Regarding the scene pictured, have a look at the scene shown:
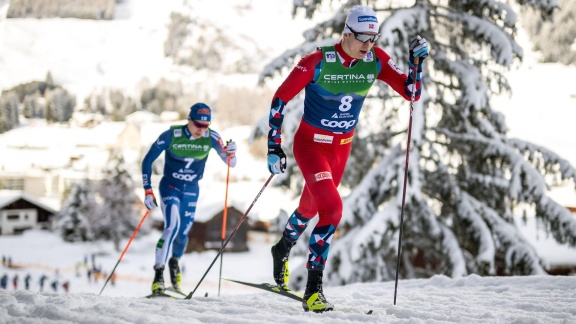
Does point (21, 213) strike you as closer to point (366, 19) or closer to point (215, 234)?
point (215, 234)

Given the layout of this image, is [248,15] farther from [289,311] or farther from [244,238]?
[289,311]

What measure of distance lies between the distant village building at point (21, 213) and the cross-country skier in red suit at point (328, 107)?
1246 inches

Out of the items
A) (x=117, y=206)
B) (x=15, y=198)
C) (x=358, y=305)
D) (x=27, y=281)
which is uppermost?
(x=358, y=305)

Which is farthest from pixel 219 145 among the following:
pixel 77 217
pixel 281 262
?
pixel 77 217

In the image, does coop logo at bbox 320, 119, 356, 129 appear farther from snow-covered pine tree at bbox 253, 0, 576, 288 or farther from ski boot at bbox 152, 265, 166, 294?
snow-covered pine tree at bbox 253, 0, 576, 288

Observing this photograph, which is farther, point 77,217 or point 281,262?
point 77,217

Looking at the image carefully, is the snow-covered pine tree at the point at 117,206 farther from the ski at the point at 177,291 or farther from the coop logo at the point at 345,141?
the coop logo at the point at 345,141

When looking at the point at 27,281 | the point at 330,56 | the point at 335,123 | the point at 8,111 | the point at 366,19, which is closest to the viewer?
the point at 366,19

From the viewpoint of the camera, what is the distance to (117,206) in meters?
34.2

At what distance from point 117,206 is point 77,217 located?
238cm

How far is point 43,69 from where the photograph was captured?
238ft

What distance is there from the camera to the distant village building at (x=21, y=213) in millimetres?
32750

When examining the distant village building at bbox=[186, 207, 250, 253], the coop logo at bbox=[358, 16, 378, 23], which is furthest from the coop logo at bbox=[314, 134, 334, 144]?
the distant village building at bbox=[186, 207, 250, 253]

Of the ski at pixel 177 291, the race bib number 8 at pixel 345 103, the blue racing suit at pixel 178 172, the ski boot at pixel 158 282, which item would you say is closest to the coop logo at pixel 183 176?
the blue racing suit at pixel 178 172
